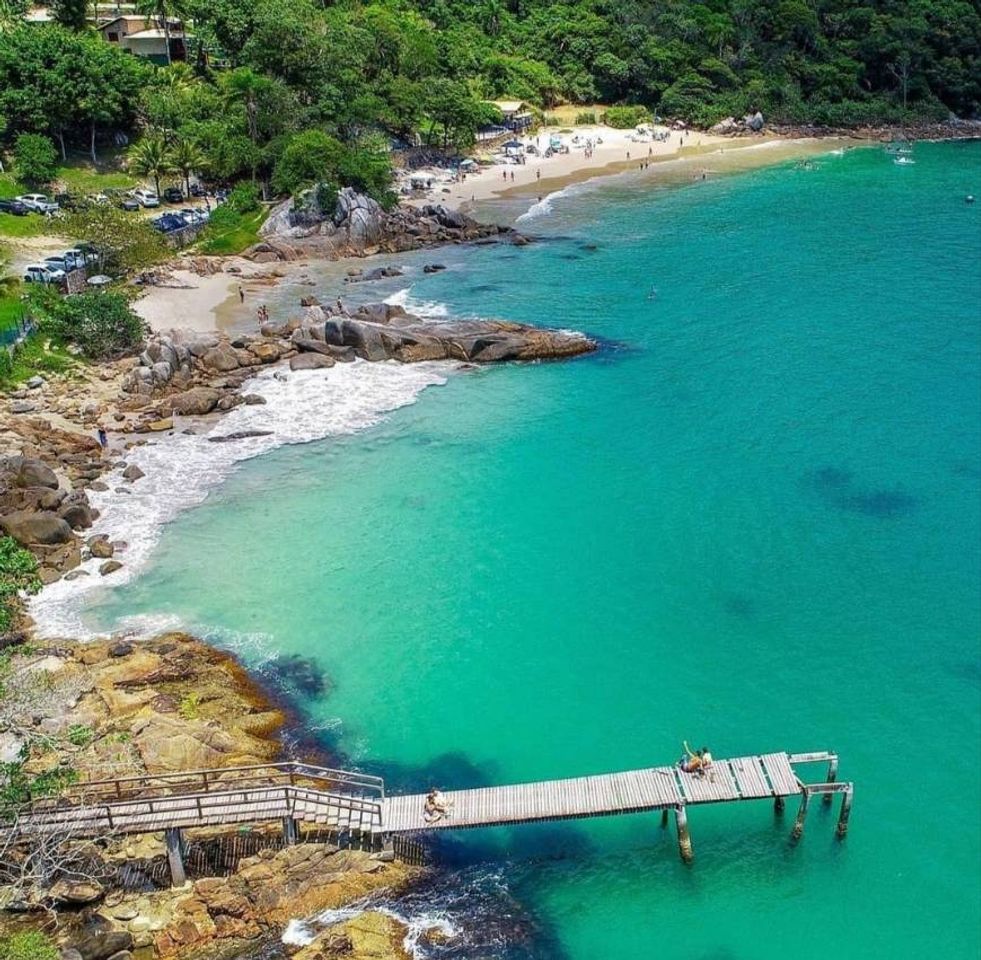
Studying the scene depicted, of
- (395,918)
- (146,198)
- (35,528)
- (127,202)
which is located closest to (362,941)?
(395,918)

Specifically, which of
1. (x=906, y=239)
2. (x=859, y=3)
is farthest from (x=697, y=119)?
(x=906, y=239)

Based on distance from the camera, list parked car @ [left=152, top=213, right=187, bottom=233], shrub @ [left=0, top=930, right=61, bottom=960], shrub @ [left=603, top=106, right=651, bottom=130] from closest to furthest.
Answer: shrub @ [left=0, top=930, right=61, bottom=960], parked car @ [left=152, top=213, right=187, bottom=233], shrub @ [left=603, top=106, right=651, bottom=130]

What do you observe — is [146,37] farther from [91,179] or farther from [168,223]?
[168,223]

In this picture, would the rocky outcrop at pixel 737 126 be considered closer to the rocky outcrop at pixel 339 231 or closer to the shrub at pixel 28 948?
the rocky outcrop at pixel 339 231

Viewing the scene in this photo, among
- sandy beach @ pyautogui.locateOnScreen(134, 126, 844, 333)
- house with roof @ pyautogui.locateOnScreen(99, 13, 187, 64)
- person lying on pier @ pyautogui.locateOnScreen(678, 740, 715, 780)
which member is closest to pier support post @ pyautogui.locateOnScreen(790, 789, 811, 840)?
person lying on pier @ pyautogui.locateOnScreen(678, 740, 715, 780)

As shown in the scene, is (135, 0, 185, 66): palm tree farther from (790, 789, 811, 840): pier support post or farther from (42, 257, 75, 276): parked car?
(790, 789, 811, 840): pier support post

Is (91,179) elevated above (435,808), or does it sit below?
above

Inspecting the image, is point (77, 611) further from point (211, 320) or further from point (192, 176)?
point (192, 176)
